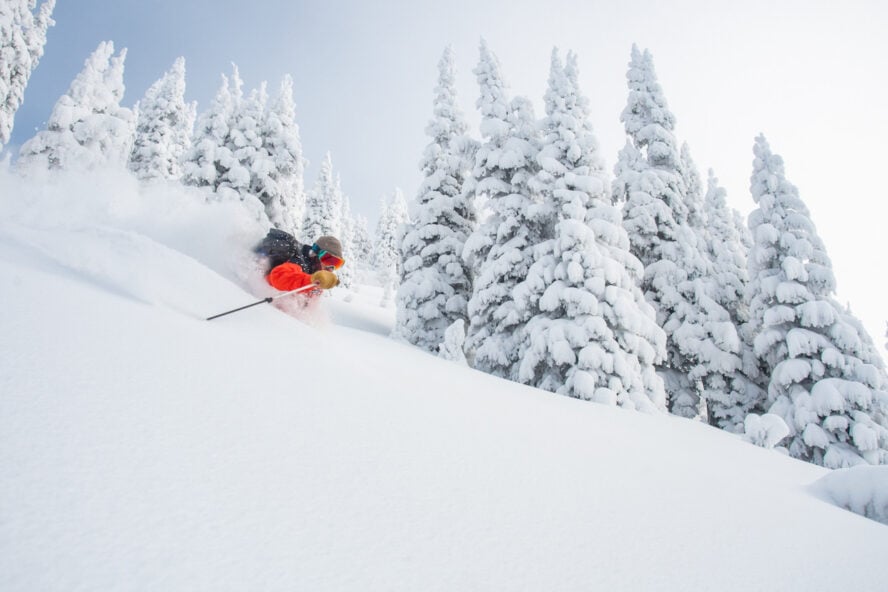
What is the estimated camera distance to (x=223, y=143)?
70.1 feet

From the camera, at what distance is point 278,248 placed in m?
6.26

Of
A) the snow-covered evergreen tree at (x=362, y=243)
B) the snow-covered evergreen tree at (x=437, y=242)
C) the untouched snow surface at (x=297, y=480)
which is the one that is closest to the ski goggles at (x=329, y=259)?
the untouched snow surface at (x=297, y=480)

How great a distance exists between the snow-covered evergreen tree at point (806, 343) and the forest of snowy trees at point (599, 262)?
2.0 inches

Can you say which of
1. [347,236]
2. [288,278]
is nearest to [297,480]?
[288,278]

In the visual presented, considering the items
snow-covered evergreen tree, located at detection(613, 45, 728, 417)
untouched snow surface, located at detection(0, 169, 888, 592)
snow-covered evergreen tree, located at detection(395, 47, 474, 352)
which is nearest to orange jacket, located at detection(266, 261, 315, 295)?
untouched snow surface, located at detection(0, 169, 888, 592)

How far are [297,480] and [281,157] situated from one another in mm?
22439

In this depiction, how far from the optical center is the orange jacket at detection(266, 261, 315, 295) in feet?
18.2

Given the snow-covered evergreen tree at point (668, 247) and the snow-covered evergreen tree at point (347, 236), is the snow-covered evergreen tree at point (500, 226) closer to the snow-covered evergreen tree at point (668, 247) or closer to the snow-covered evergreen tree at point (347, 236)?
the snow-covered evergreen tree at point (668, 247)

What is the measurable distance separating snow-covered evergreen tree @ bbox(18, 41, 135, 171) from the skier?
21.3 meters

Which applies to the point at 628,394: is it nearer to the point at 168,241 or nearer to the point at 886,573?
the point at 886,573

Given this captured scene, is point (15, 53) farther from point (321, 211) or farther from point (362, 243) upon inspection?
point (362, 243)

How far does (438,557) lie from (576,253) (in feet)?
38.7

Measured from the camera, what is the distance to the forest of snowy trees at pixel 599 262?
12289mm

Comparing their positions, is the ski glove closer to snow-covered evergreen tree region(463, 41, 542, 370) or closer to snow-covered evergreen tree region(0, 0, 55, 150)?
snow-covered evergreen tree region(463, 41, 542, 370)
